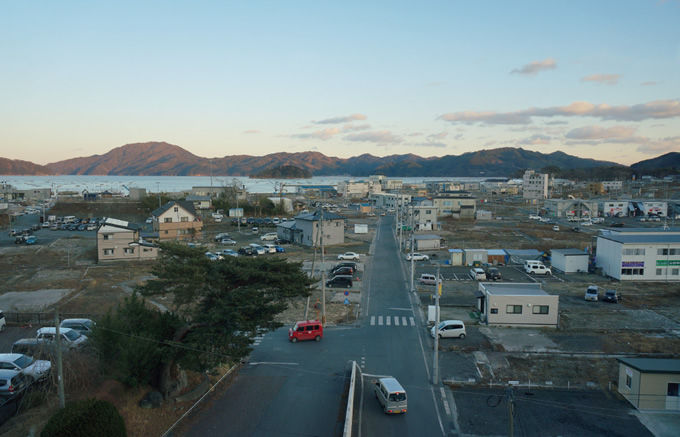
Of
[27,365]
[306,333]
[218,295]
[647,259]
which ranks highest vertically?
[218,295]

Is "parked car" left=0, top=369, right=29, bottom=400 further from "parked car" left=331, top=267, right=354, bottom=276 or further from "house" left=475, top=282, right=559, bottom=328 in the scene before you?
"parked car" left=331, top=267, right=354, bottom=276

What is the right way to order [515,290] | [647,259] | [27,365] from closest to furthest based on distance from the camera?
[27,365] → [515,290] → [647,259]

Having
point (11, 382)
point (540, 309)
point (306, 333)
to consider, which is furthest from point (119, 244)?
point (540, 309)

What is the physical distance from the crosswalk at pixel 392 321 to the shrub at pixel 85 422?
1168cm

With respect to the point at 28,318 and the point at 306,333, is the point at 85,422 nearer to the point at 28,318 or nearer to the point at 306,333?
the point at 306,333

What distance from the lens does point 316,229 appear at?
122 ft

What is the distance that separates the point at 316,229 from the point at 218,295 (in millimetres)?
25966

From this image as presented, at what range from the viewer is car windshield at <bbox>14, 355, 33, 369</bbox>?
12.1m

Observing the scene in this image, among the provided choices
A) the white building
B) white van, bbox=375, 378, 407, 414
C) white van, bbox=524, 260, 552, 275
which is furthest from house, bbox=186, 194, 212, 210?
the white building

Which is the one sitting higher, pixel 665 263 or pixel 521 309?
pixel 665 263

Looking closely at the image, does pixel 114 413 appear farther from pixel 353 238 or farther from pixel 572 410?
pixel 353 238

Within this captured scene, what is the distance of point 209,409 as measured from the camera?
1109cm

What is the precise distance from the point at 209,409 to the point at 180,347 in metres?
1.98

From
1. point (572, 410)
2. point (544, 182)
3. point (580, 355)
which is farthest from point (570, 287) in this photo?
point (544, 182)
